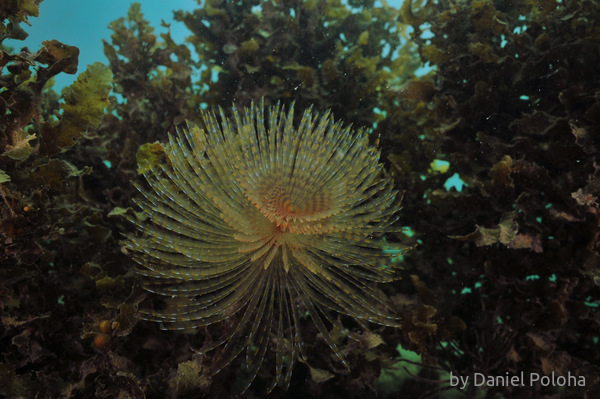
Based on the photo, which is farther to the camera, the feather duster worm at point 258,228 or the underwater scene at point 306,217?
the underwater scene at point 306,217

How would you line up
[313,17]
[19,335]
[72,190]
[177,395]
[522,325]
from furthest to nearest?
[313,17]
[72,190]
[522,325]
[19,335]
[177,395]

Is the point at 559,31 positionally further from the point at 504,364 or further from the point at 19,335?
the point at 19,335

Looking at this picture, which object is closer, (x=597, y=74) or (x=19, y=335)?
(x=19, y=335)

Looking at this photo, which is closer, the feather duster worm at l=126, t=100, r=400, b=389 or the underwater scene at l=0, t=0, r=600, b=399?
the feather duster worm at l=126, t=100, r=400, b=389

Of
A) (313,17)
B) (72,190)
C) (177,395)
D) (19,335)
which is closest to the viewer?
(177,395)

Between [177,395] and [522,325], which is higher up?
[522,325]

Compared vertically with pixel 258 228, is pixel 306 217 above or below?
above

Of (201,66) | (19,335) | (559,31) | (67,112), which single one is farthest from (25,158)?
(559,31)

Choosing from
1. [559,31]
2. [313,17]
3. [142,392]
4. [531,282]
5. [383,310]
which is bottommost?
[142,392]
